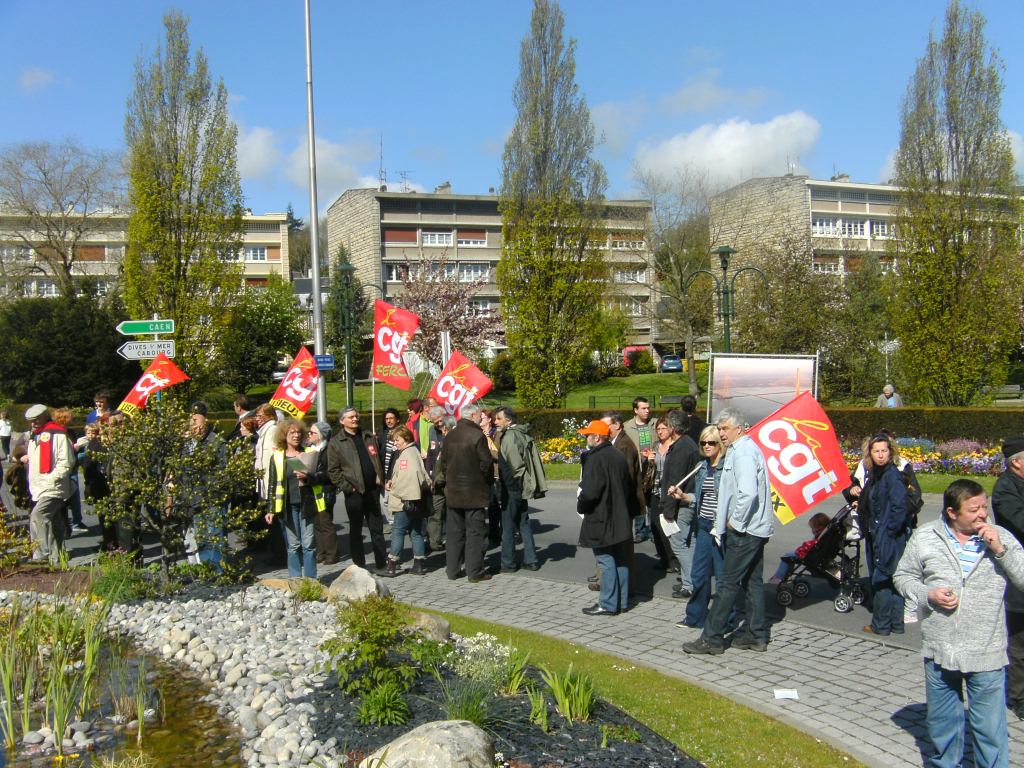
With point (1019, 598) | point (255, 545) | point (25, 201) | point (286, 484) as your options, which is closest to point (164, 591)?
point (286, 484)

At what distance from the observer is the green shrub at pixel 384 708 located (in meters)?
5.07

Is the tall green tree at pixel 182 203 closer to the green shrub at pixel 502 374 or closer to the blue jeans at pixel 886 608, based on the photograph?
the green shrub at pixel 502 374

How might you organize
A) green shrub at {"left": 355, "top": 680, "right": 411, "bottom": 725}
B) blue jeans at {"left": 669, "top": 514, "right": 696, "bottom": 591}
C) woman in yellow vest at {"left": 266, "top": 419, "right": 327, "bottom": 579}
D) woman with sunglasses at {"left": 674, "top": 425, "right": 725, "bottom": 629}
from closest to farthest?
green shrub at {"left": 355, "top": 680, "right": 411, "bottom": 725} < woman with sunglasses at {"left": 674, "top": 425, "right": 725, "bottom": 629} < blue jeans at {"left": 669, "top": 514, "right": 696, "bottom": 591} < woman in yellow vest at {"left": 266, "top": 419, "right": 327, "bottom": 579}

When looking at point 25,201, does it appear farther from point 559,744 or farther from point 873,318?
point 559,744

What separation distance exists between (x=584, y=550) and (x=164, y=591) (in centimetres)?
550

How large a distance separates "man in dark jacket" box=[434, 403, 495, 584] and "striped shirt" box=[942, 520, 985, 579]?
6126 mm

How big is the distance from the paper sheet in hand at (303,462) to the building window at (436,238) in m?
75.4

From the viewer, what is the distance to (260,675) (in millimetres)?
6062

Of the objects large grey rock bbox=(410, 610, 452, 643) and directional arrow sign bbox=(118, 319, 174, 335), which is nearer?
large grey rock bbox=(410, 610, 452, 643)

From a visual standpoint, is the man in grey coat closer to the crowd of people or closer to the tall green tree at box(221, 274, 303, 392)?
the crowd of people

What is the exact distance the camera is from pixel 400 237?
83250 mm

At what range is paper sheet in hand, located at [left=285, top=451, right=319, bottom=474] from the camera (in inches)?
376

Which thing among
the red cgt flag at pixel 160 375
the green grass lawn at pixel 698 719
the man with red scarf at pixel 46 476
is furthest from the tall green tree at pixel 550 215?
the green grass lawn at pixel 698 719

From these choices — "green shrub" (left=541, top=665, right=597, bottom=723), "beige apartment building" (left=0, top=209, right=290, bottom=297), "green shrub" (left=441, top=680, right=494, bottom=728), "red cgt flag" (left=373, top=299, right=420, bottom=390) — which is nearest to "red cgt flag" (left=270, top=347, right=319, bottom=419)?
"red cgt flag" (left=373, top=299, right=420, bottom=390)
